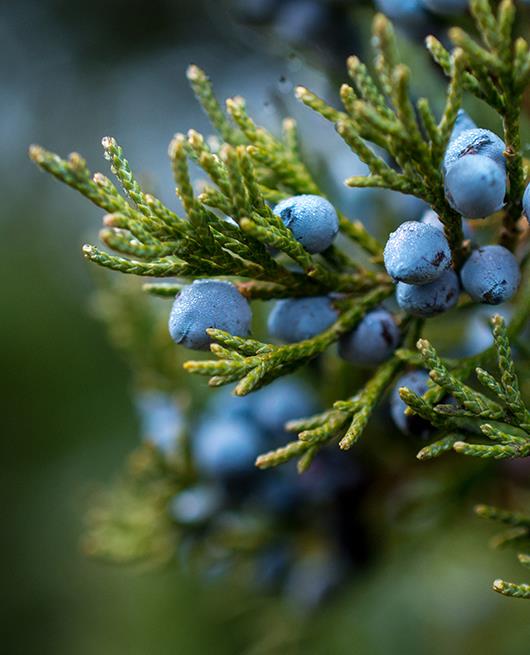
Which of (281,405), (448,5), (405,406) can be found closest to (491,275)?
(405,406)

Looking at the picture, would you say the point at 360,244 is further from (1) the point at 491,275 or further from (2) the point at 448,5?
(2) the point at 448,5

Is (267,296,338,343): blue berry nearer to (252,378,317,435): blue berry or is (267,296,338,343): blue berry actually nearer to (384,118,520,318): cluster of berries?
(384,118,520,318): cluster of berries

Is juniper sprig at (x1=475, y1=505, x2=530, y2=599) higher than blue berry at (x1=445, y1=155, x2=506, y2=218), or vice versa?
blue berry at (x1=445, y1=155, x2=506, y2=218)

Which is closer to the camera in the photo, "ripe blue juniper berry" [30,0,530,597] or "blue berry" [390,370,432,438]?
"ripe blue juniper berry" [30,0,530,597]

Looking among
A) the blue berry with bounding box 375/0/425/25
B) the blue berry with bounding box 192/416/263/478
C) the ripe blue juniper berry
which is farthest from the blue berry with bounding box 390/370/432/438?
the blue berry with bounding box 375/0/425/25

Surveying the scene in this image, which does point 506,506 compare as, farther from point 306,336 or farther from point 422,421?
point 306,336

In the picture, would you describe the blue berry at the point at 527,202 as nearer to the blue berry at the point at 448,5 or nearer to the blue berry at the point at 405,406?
the blue berry at the point at 405,406

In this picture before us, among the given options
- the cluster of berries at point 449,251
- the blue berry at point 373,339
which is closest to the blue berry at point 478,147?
the cluster of berries at point 449,251
